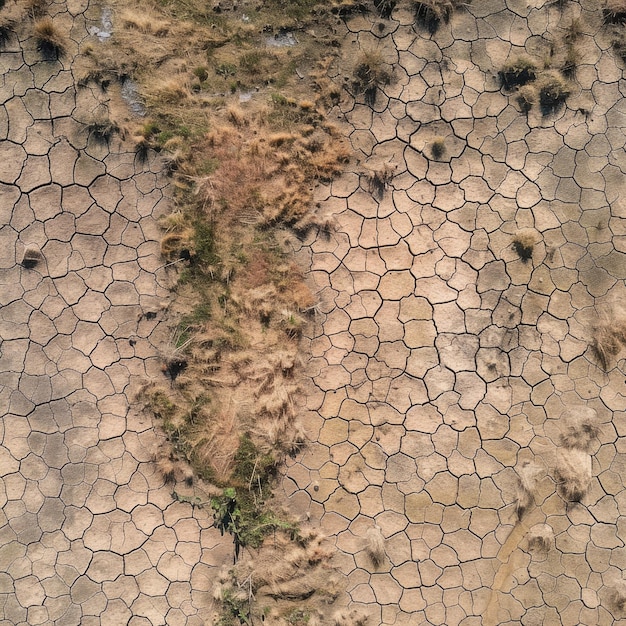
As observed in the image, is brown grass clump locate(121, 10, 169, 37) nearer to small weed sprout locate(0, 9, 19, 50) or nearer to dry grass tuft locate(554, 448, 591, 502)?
small weed sprout locate(0, 9, 19, 50)

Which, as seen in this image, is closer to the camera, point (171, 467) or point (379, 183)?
point (171, 467)

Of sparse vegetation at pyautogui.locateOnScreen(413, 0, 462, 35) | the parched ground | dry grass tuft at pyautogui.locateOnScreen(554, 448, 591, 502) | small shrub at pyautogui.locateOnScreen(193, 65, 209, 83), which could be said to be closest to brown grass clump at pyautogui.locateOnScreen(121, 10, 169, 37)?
the parched ground

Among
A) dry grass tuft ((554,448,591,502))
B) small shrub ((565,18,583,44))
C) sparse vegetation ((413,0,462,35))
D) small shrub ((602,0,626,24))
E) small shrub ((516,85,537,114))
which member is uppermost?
small shrub ((602,0,626,24))

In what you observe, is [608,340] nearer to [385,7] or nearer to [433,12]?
[433,12]

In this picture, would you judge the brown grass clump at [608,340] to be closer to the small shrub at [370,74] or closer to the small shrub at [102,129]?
the small shrub at [370,74]

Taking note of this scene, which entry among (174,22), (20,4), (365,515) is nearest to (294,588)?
(365,515)

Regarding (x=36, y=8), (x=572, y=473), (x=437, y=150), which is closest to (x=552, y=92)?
(x=437, y=150)

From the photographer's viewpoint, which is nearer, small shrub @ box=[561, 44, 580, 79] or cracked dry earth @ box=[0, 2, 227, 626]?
cracked dry earth @ box=[0, 2, 227, 626]

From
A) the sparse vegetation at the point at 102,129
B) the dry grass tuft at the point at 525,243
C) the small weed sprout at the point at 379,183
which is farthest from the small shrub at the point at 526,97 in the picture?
the sparse vegetation at the point at 102,129
